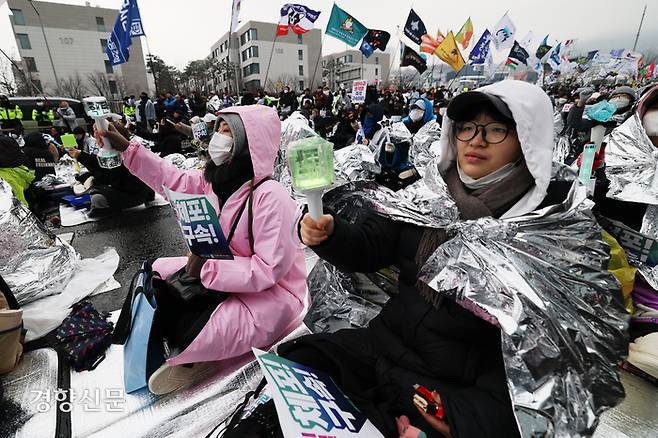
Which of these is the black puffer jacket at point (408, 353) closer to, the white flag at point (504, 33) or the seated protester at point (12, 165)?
the seated protester at point (12, 165)

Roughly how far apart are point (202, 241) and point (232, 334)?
0.54m

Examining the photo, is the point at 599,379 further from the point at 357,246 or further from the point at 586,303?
the point at 357,246

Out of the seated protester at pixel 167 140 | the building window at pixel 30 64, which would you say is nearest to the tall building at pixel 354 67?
the building window at pixel 30 64

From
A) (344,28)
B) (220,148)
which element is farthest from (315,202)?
(344,28)

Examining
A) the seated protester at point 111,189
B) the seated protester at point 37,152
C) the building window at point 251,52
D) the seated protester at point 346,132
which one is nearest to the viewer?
the seated protester at point 111,189

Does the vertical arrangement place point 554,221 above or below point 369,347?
above

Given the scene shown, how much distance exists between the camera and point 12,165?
369 centimetres

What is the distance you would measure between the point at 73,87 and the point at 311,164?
4474 centimetres

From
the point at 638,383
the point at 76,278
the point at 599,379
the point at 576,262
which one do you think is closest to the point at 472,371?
the point at 599,379

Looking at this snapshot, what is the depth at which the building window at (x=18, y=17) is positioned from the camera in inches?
1347

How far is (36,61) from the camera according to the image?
35.6 metres

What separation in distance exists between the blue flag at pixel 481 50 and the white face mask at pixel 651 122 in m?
14.5

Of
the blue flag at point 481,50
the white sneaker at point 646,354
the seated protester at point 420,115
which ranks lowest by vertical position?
the white sneaker at point 646,354

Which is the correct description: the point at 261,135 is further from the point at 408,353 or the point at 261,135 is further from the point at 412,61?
the point at 412,61
